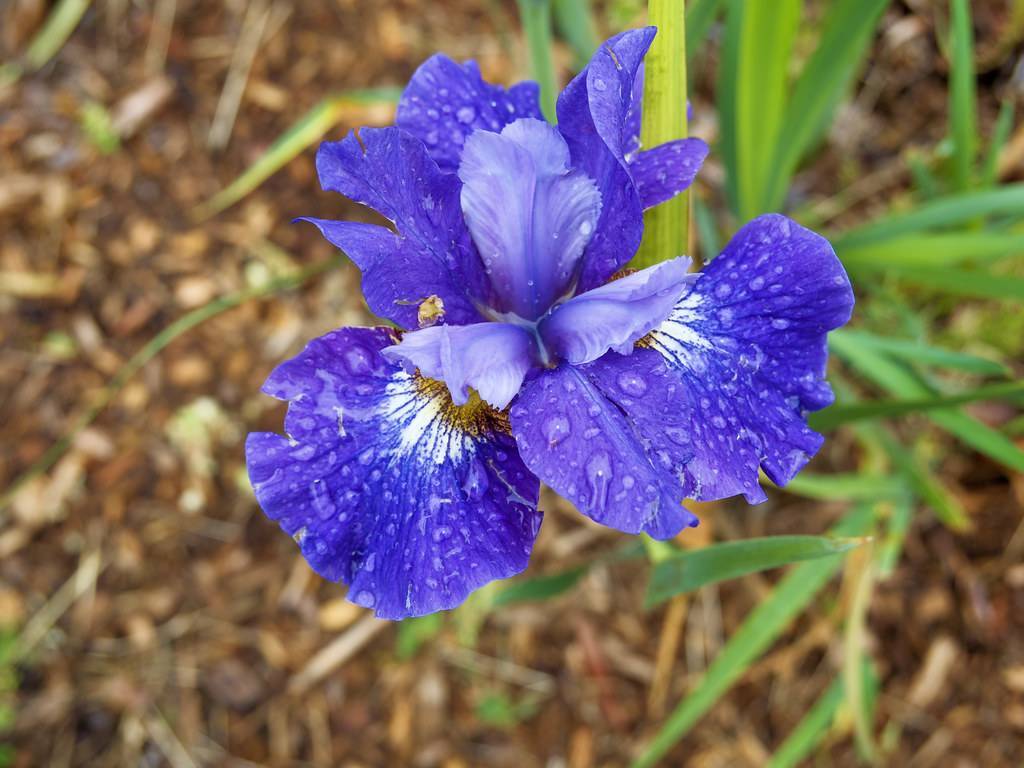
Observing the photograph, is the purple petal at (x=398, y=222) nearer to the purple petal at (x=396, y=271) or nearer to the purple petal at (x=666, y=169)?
the purple petal at (x=396, y=271)

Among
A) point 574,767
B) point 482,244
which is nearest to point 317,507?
point 482,244

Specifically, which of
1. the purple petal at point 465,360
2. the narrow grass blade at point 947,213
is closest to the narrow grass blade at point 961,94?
the narrow grass blade at point 947,213

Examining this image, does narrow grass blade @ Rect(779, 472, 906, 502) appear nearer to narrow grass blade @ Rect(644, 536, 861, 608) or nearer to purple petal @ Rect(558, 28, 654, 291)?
narrow grass blade @ Rect(644, 536, 861, 608)

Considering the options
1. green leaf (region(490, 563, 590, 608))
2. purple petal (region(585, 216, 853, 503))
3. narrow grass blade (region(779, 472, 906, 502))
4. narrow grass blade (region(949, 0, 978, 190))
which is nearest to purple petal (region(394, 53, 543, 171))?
purple petal (region(585, 216, 853, 503))

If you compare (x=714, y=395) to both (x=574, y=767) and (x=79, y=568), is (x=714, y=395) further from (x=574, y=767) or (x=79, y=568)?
(x=79, y=568)

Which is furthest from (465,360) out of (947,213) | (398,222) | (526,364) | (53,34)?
(53,34)

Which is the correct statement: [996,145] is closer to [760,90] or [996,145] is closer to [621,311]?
[760,90]
